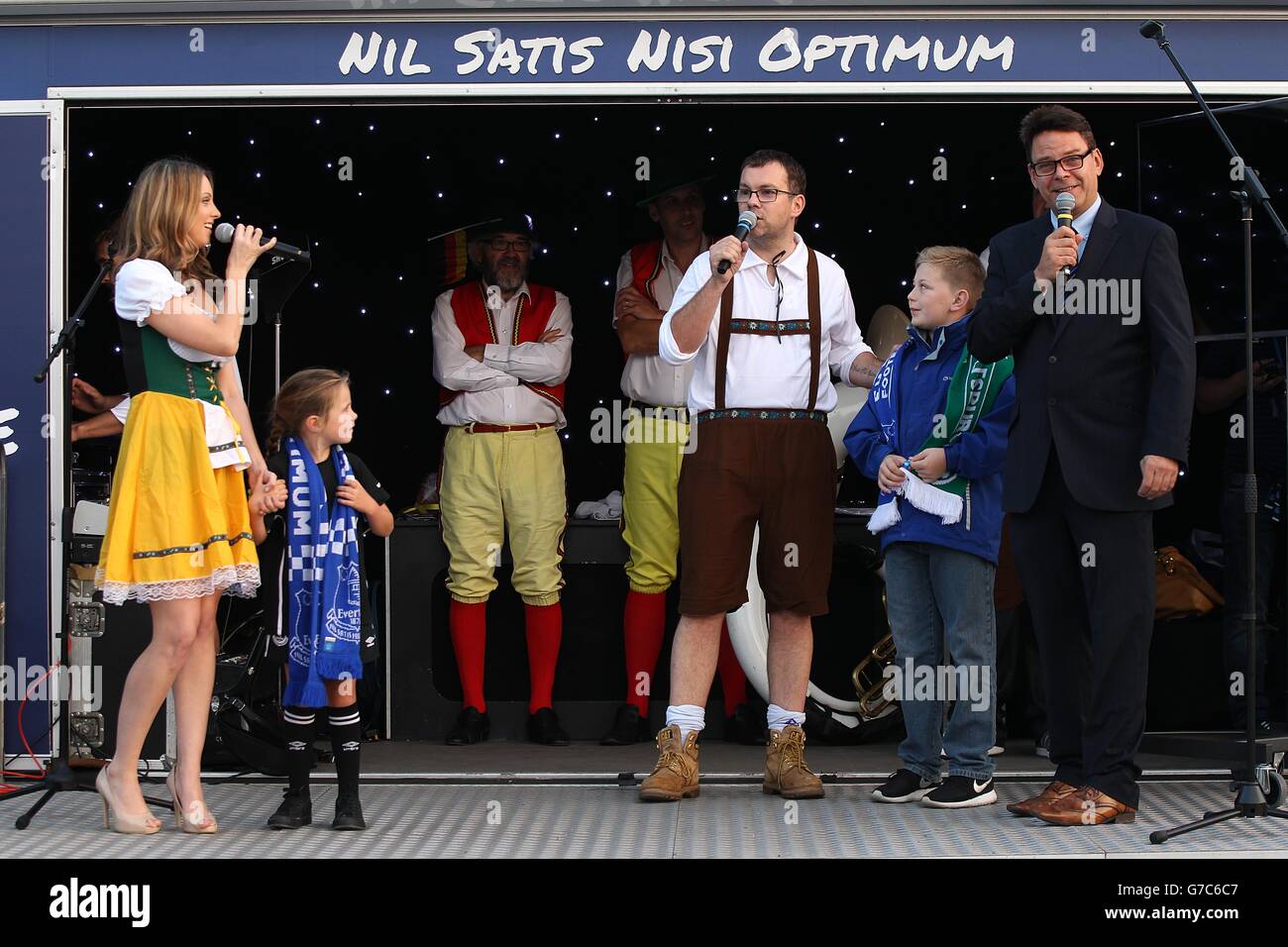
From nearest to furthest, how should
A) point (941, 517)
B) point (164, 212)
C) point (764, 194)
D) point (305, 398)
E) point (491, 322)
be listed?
point (164, 212), point (305, 398), point (941, 517), point (764, 194), point (491, 322)

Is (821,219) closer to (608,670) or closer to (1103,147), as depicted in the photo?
(1103,147)

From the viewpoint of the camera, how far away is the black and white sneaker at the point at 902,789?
500 cm

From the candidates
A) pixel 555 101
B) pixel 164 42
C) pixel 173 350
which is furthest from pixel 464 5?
pixel 173 350

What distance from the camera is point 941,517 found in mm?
4883

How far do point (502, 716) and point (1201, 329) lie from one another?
3069 mm

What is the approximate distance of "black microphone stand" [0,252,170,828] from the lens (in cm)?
484

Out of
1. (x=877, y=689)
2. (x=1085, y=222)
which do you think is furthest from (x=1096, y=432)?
(x=877, y=689)

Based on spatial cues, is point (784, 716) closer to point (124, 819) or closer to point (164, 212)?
point (124, 819)

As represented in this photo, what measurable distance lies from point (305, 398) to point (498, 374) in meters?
1.84

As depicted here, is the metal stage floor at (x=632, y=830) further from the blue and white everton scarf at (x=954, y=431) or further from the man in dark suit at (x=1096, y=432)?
the blue and white everton scarf at (x=954, y=431)

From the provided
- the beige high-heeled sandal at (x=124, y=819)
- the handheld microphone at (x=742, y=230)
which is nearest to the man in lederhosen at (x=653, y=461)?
the handheld microphone at (x=742, y=230)

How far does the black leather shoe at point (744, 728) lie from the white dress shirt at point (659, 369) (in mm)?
1254

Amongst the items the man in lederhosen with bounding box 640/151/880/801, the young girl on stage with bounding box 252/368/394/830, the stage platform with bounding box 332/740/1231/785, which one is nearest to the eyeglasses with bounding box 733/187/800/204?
the man in lederhosen with bounding box 640/151/880/801

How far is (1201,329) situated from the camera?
19.7 feet
